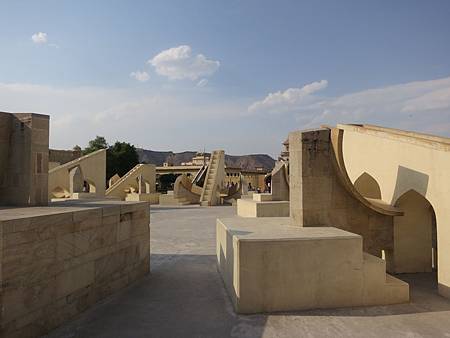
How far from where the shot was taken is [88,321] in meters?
4.90

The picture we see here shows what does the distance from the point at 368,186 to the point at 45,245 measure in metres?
8.76

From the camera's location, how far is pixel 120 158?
4294cm

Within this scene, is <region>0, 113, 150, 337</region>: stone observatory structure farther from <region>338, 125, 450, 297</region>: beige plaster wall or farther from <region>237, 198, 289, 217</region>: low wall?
<region>338, 125, 450, 297</region>: beige plaster wall

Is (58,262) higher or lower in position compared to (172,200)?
higher

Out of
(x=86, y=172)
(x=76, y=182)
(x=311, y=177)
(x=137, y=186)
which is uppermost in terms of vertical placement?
(x=86, y=172)

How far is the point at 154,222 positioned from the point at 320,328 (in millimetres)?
12133

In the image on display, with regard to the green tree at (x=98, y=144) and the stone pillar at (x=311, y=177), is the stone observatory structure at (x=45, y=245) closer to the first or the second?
the stone pillar at (x=311, y=177)

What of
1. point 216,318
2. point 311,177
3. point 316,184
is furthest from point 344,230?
point 216,318

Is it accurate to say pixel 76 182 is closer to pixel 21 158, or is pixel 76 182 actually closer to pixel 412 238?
pixel 21 158

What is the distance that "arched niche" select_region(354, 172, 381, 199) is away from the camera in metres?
10.1

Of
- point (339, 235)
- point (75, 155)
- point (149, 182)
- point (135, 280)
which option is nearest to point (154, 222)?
point (135, 280)

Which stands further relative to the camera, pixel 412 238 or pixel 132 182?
pixel 132 182

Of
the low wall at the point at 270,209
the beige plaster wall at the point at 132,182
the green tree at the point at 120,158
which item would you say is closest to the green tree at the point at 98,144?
the green tree at the point at 120,158

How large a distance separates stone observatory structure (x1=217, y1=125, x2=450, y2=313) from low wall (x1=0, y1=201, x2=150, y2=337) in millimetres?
1986
